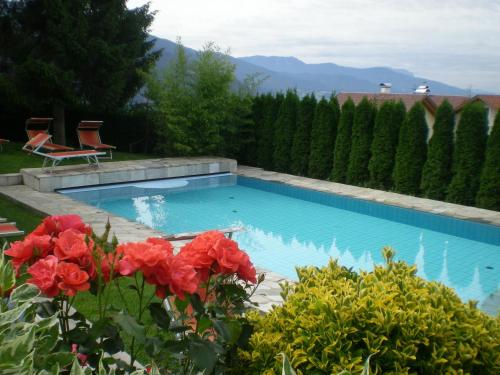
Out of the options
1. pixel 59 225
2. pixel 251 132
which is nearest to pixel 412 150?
pixel 251 132

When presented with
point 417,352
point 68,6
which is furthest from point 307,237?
point 68,6

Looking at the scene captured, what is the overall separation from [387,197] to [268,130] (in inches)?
188

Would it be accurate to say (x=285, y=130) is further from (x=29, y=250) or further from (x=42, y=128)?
(x=29, y=250)

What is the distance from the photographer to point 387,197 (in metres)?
11.3

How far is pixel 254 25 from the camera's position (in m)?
17.4

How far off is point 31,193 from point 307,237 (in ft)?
18.0

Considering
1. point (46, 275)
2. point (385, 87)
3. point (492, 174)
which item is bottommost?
point (492, 174)

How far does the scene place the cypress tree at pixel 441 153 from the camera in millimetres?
11617

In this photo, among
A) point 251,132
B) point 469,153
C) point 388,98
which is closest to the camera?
point 469,153

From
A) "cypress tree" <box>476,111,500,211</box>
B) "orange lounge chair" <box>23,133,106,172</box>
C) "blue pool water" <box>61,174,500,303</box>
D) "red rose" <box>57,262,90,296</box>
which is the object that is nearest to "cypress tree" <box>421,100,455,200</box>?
"cypress tree" <box>476,111,500,211</box>

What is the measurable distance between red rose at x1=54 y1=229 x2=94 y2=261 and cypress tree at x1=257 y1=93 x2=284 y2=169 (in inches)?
510

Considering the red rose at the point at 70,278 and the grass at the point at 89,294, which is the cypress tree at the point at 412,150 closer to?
the grass at the point at 89,294

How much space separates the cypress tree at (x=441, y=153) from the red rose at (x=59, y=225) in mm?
10566

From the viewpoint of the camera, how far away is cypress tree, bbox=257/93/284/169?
48.5ft
